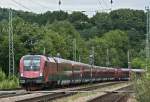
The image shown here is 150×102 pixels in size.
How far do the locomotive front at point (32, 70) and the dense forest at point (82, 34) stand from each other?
2787 cm

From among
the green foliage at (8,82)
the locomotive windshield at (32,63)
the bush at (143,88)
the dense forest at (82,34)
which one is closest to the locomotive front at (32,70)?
the locomotive windshield at (32,63)

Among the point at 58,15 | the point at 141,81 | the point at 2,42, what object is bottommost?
the point at 141,81

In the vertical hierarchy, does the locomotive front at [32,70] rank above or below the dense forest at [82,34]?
below

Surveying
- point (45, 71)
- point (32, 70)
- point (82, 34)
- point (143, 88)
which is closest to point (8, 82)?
point (45, 71)

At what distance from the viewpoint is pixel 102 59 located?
5492 inches

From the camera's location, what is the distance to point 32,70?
146 feet

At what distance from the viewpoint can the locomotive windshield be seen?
44.3 metres

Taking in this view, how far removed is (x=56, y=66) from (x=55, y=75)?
0.94 metres

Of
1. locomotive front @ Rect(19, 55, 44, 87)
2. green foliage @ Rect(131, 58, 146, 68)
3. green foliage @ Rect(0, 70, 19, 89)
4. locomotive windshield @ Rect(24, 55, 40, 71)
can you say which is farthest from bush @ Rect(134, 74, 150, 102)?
green foliage @ Rect(0, 70, 19, 89)

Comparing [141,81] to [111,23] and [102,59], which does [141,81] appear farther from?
Result: [102,59]

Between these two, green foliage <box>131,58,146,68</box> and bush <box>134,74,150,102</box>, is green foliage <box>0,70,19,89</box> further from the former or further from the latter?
bush <box>134,74,150,102</box>

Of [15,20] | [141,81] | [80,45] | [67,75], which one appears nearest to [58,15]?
[80,45]

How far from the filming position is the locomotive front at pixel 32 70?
43.9 meters

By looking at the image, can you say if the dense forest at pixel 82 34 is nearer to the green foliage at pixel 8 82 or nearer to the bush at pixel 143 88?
the green foliage at pixel 8 82
